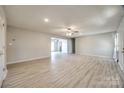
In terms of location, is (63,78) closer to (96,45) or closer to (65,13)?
(65,13)

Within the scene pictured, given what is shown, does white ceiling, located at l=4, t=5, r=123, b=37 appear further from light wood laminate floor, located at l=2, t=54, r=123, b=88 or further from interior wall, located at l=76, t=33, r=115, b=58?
interior wall, located at l=76, t=33, r=115, b=58

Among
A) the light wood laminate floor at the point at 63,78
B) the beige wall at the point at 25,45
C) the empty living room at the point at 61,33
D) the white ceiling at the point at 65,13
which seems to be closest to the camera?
the light wood laminate floor at the point at 63,78

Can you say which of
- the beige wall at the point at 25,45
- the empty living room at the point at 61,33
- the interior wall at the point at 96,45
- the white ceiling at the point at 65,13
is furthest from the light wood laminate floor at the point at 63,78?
the interior wall at the point at 96,45

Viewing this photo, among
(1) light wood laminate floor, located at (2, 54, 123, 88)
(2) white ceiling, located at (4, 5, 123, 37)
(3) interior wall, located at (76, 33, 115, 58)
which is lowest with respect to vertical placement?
(1) light wood laminate floor, located at (2, 54, 123, 88)

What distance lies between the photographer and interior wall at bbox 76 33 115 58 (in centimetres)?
796

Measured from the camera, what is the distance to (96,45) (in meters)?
9.10

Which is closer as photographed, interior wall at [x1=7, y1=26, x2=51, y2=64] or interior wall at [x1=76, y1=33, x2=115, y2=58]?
interior wall at [x1=7, y1=26, x2=51, y2=64]

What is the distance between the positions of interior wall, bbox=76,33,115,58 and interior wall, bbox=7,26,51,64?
4435mm

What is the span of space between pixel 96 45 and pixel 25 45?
6.75 m

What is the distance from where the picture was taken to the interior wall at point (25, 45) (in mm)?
5620

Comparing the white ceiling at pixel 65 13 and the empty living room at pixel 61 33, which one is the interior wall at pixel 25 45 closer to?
the empty living room at pixel 61 33

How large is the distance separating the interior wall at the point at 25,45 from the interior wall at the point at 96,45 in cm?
444

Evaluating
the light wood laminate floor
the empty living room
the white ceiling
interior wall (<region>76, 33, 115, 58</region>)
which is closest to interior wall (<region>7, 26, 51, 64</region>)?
the empty living room
